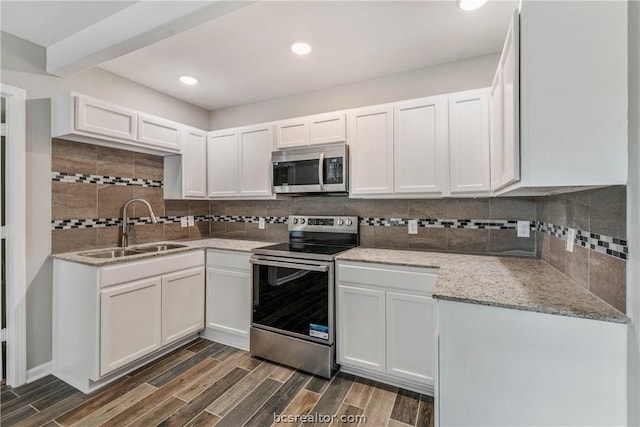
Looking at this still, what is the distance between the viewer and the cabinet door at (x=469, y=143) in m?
2.08

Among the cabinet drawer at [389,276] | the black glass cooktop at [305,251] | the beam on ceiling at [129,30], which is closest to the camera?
the beam on ceiling at [129,30]

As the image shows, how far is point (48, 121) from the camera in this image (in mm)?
2234

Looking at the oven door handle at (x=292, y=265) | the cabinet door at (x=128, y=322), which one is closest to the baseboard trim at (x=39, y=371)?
the cabinet door at (x=128, y=322)

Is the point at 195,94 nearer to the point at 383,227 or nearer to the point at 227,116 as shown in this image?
the point at 227,116

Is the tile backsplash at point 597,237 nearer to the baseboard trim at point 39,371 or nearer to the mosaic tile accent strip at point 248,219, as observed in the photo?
the mosaic tile accent strip at point 248,219

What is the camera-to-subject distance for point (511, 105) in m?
1.25

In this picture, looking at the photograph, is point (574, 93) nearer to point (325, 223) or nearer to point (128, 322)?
point (325, 223)

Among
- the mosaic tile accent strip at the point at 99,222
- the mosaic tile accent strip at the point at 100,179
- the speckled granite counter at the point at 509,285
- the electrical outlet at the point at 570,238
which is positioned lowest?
the speckled granite counter at the point at 509,285

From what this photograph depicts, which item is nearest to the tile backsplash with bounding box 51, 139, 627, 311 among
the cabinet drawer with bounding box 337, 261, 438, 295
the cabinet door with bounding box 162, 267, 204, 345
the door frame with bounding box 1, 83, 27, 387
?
the door frame with bounding box 1, 83, 27, 387

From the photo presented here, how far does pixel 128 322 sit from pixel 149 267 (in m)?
0.41

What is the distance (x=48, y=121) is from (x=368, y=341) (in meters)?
2.92

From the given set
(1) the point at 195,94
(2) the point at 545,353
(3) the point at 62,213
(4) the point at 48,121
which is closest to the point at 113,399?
(3) the point at 62,213

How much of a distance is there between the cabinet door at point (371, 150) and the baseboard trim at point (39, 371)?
272 cm

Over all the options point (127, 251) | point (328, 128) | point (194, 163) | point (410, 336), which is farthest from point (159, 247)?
point (410, 336)
